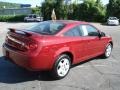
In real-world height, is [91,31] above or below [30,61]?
above

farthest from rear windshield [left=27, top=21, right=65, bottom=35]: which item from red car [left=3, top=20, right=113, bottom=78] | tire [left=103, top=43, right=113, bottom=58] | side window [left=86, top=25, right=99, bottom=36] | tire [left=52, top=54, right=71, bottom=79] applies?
tire [left=103, top=43, right=113, bottom=58]

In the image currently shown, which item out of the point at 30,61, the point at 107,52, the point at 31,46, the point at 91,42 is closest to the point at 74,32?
the point at 91,42

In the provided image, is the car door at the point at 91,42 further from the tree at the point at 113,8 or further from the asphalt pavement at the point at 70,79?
the tree at the point at 113,8

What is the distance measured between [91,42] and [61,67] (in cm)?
167

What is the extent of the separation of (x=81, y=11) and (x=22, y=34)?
41.3 m

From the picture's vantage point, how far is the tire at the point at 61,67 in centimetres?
667

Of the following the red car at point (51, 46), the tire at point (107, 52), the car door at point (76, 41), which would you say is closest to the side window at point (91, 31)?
the red car at point (51, 46)

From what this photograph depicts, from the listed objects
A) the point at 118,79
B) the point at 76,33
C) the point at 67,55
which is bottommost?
the point at 118,79

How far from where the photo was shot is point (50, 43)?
645 cm

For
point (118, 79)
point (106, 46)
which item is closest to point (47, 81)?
point (118, 79)

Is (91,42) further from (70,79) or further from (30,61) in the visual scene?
(30,61)

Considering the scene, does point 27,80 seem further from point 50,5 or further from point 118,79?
point 50,5

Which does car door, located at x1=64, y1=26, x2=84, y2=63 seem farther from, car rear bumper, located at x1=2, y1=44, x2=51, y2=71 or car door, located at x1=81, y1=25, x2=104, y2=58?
car rear bumper, located at x1=2, y1=44, x2=51, y2=71

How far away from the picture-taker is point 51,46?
6453mm
